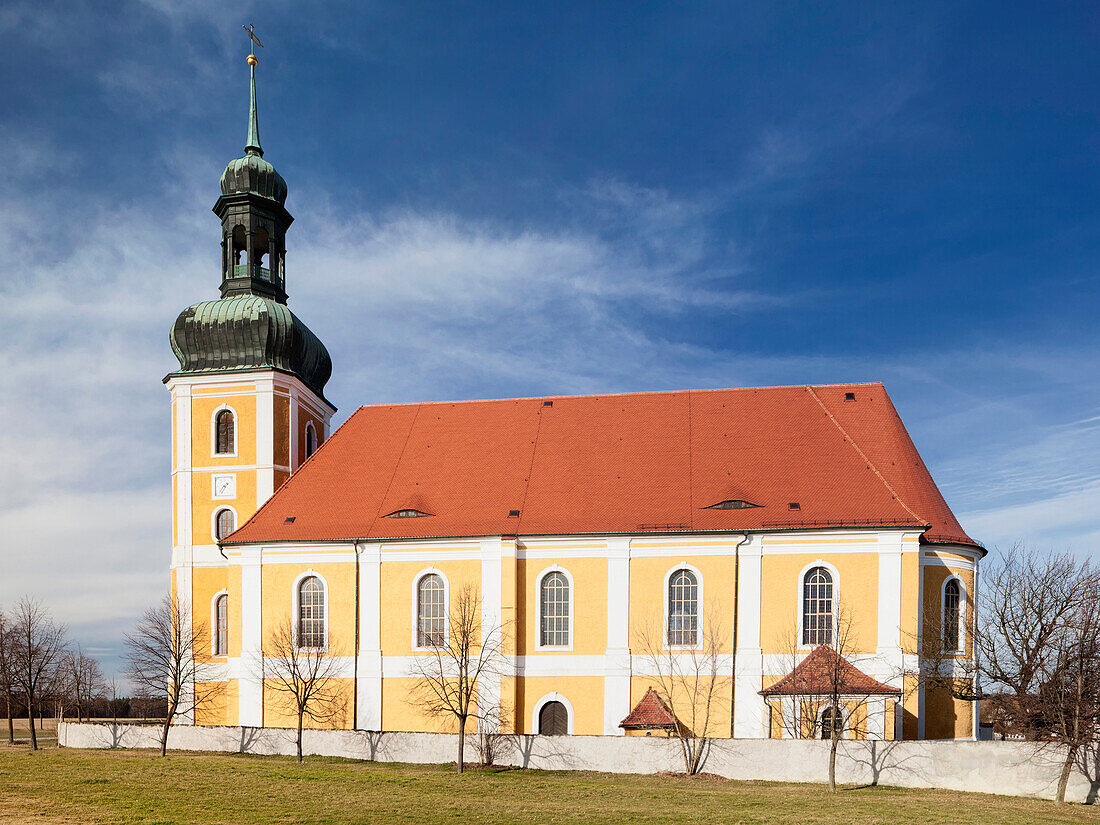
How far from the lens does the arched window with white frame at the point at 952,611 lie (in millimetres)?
32344

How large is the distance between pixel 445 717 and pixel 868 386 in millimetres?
20739

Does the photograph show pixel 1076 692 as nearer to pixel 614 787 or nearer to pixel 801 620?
pixel 801 620

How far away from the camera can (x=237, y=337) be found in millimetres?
39531

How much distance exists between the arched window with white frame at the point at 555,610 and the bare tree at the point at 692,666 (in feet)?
8.83

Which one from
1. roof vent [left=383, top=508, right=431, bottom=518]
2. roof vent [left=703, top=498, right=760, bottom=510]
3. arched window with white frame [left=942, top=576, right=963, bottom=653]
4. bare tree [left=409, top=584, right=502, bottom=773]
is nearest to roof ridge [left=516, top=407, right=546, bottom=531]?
bare tree [left=409, top=584, right=502, bottom=773]

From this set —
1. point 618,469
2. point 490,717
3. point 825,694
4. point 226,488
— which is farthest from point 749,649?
point 226,488

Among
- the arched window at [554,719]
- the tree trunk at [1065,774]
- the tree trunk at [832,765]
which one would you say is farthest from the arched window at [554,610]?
the tree trunk at [1065,774]

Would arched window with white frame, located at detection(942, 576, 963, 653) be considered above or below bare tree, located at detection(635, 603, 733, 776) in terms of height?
above

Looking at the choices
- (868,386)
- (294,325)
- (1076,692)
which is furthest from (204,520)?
(1076,692)

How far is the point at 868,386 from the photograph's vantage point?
124ft

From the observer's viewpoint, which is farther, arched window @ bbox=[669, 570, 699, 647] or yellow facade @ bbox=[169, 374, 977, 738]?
arched window @ bbox=[669, 570, 699, 647]

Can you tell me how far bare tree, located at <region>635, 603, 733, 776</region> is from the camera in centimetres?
3234

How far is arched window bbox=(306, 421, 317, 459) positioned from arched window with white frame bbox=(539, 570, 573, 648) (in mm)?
13621

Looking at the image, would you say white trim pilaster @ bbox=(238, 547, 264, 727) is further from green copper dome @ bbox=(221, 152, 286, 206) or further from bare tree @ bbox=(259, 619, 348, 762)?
green copper dome @ bbox=(221, 152, 286, 206)
